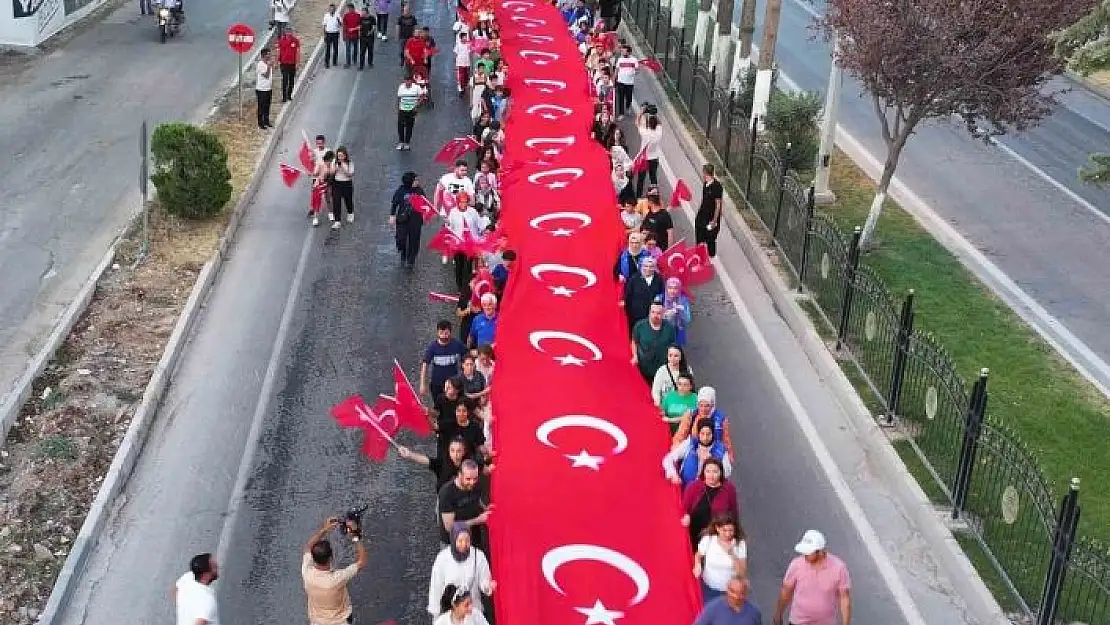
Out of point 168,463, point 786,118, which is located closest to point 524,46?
point 786,118

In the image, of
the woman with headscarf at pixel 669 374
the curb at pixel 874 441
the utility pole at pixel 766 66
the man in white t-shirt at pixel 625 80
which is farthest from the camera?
the man in white t-shirt at pixel 625 80

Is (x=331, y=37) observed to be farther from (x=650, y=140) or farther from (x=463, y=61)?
(x=650, y=140)

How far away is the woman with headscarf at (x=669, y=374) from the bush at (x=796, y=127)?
11839 mm

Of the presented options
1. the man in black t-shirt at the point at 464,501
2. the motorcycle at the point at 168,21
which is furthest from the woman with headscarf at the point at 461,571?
the motorcycle at the point at 168,21

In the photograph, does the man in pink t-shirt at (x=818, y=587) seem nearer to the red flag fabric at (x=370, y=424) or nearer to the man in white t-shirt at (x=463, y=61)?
A: the red flag fabric at (x=370, y=424)

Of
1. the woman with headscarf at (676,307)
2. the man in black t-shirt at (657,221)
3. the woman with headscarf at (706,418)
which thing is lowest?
the man in black t-shirt at (657,221)

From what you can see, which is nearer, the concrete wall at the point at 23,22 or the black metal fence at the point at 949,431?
the black metal fence at the point at 949,431

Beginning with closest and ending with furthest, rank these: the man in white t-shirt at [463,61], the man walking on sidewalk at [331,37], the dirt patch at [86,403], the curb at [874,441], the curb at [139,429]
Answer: the curb at [139,429] → the curb at [874,441] → the dirt patch at [86,403] → the man in white t-shirt at [463,61] → the man walking on sidewalk at [331,37]

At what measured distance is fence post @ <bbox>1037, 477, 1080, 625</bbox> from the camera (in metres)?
10.9

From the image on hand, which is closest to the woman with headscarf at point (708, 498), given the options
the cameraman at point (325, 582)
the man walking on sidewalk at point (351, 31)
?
the cameraman at point (325, 582)

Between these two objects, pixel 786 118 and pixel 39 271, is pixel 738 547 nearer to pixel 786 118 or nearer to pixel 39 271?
pixel 39 271

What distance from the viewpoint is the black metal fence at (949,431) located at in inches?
450

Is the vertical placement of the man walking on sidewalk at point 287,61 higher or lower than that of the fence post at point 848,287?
lower

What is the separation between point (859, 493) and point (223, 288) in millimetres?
9180
